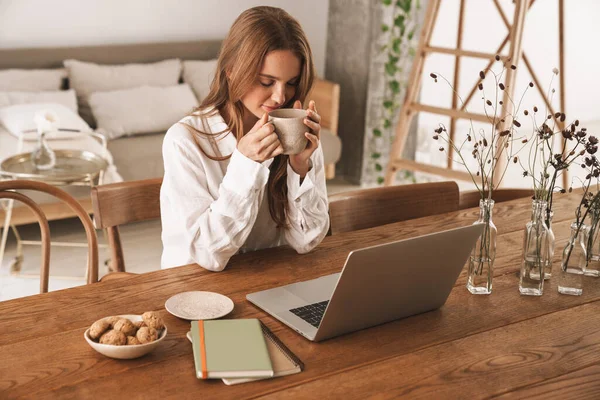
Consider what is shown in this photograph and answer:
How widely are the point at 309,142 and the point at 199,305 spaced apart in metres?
0.44

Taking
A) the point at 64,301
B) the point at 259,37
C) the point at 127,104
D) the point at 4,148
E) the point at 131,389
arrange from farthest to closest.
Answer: the point at 127,104
the point at 4,148
the point at 259,37
the point at 64,301
the point at 131,389

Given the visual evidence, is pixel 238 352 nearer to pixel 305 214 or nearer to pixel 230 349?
pixel 230 349

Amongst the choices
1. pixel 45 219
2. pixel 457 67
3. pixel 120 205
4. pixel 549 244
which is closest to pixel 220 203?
pixel 120 205

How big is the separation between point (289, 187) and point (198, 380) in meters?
0.66

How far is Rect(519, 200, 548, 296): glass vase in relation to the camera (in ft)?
4.89

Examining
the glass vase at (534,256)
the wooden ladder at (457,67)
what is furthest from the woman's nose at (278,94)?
the wooden ladder at (457,67)

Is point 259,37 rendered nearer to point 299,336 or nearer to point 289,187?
point 289,187

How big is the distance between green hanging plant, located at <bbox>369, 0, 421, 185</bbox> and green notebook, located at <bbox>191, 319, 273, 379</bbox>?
3454 mm

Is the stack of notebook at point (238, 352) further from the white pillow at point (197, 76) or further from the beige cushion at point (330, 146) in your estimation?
the white pillow at point (197, 76)

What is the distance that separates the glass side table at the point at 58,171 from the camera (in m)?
3.13

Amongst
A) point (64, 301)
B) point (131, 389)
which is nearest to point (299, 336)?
point (131, 389)

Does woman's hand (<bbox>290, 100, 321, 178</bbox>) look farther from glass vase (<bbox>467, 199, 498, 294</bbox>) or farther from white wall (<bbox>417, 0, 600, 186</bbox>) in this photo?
white wall (<bbox>417, 0, 600, 186</bbox>)

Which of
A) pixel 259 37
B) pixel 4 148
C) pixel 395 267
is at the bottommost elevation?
pixel 4 148

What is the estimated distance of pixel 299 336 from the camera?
1.31 meters
